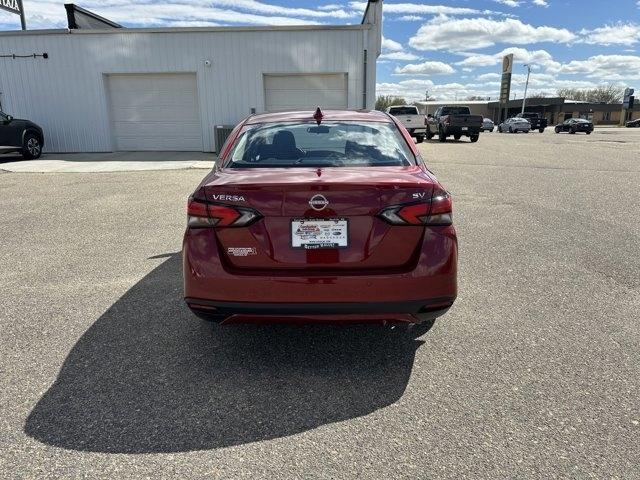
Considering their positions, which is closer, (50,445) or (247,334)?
(50,445)

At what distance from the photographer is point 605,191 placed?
9742mm

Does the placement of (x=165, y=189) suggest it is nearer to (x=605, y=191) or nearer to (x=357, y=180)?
(x=357, y=180)

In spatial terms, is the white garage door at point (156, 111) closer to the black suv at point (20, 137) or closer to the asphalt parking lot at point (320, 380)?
the black suv at point (20, 137)

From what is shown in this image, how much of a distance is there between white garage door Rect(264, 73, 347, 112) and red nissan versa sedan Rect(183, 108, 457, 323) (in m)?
13.8

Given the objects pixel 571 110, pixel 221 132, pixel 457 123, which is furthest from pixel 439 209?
pixel 571 110

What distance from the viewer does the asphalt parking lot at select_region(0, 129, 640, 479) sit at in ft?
7.50

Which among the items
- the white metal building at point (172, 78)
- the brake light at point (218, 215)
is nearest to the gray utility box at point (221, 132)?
the white metal building at point (172, 78)

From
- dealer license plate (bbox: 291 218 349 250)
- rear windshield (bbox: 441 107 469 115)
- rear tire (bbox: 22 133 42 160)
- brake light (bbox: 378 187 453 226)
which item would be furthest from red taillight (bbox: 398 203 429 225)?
rear windshield (bbox: 441 107 469 115)

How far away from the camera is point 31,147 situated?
1498 centimetres

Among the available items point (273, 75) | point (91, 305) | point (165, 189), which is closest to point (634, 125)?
point (273, 75)

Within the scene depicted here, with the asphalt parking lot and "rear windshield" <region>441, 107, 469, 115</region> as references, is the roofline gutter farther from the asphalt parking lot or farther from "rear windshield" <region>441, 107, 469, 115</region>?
"rear windshield" <region>441, 107, 469, 115</region>

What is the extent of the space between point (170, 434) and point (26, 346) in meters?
1.60

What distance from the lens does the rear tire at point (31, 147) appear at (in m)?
14.7

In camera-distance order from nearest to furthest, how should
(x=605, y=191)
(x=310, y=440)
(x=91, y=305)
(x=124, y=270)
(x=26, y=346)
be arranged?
(x=310, y=440)
(x=26, y=346)
(x=91, y=305)
(x=124, y=270)
(x=605, y=191)
